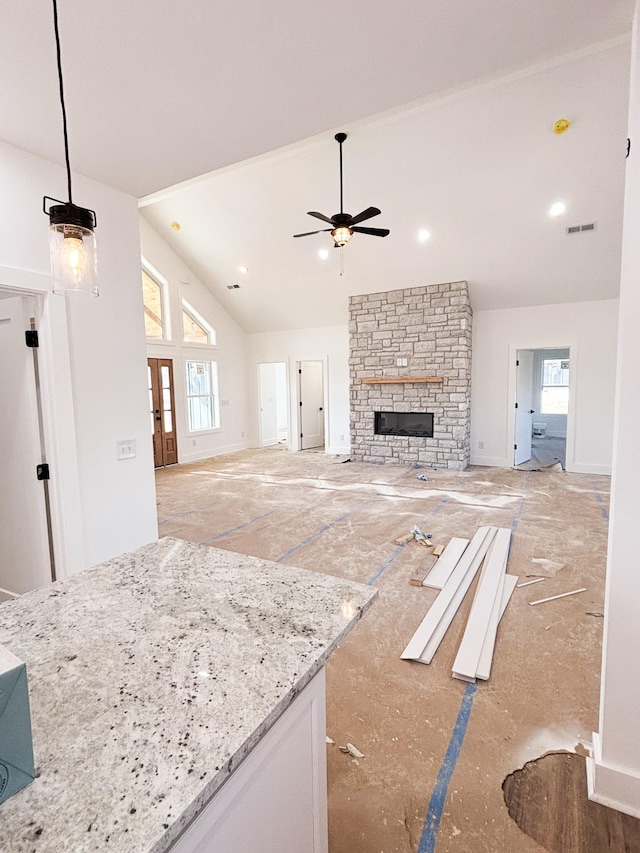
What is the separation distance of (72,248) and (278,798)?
5.44 ft

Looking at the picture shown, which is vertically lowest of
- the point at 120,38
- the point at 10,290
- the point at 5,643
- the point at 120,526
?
the point at 120,526

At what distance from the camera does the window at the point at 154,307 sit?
7.76 metres

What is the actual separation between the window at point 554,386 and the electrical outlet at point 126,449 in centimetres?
1090

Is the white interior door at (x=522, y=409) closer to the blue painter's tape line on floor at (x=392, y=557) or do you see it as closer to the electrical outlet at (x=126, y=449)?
the blue painter's tape line on floor at (x=392, y=557)

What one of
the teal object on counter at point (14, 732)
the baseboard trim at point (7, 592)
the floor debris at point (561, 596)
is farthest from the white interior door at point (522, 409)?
the teal object on counter at point (14, 732)

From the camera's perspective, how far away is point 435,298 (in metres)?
7.09

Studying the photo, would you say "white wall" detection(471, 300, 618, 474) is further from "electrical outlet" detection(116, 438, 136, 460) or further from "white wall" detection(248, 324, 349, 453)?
"electrical outlet" detection(116, 438, 136, 460)

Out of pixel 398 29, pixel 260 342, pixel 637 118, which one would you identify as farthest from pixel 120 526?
pixel 260 342

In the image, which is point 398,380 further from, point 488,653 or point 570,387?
point 488,653

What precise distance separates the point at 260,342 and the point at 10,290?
7.64 metres

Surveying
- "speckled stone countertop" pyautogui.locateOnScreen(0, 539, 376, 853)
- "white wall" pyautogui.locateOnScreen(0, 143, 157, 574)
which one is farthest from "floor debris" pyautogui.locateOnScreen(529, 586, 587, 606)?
"white wall" pyautogui.locateOnScreen(0, 143, 157, 574)

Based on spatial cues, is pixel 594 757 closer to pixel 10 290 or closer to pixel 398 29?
pixel 398 29

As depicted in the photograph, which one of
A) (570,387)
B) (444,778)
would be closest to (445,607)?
(444,778)

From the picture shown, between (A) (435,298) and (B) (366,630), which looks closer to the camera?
(B) (366,630)
